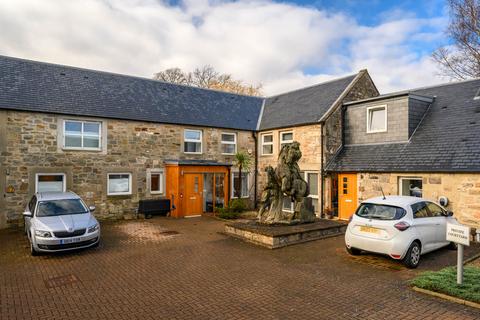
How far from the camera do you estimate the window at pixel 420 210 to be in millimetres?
8323

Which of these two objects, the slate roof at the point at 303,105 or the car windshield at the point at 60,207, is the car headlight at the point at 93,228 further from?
the slate roof at the point at 303,105

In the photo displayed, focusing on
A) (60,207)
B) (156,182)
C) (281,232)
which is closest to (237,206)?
(156,182)

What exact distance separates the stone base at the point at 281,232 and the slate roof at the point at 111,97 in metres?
8.33

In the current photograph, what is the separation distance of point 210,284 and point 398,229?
477cm

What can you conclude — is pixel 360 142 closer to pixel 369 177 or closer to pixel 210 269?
pixel 369 177

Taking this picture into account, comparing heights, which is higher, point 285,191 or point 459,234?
point 285,191

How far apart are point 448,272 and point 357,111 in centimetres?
1089

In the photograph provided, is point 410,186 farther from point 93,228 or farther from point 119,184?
point 119,184

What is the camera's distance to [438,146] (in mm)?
12727

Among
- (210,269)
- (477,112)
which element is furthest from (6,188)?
(477,112)

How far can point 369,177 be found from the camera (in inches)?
565

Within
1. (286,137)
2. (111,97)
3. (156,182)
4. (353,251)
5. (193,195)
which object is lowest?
(353,251)

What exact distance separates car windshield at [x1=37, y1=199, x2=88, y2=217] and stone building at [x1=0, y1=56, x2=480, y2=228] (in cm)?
442

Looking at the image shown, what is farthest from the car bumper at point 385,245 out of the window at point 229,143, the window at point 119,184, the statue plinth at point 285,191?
the window at point 229,143
